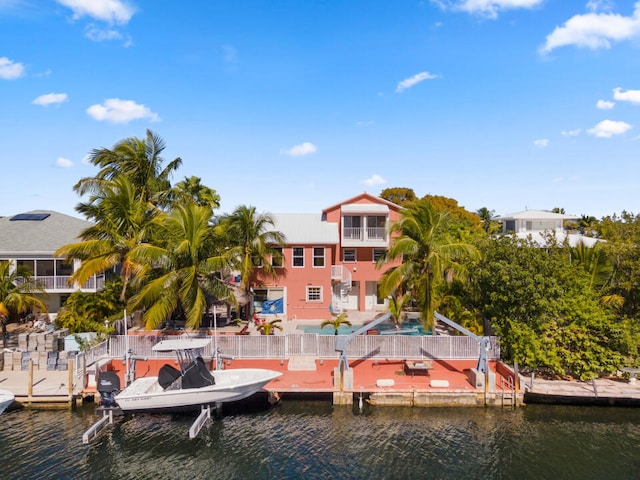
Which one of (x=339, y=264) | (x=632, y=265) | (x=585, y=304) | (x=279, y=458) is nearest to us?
(x=279, y=458)

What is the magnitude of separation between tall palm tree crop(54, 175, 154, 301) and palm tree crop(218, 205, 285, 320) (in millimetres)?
4791

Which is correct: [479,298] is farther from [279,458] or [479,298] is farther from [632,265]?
[279,458]

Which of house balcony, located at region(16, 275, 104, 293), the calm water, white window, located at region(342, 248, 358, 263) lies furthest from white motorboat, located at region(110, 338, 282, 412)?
white window, located at region(342, 248, 358, 263)

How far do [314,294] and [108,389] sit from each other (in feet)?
55.2

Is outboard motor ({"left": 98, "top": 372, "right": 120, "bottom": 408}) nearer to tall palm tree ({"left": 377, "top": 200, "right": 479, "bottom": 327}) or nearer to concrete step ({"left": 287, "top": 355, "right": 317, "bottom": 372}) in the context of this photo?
concrete step ({"left": 287, "top": 355, "right": 317, "bottom": 372})

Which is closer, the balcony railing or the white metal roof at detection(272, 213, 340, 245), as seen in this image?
the white metal roof at detection(272, 213, 340, 245)

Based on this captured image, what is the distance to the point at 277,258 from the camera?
3234 centimetres

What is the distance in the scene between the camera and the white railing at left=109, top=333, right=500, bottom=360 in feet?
72.5

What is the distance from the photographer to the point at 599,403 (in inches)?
797

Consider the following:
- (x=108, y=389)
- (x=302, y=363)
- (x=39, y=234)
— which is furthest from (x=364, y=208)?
(x=39, y=234)

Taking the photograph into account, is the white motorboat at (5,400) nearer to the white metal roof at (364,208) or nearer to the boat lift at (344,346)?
the boat lift at (344,346)

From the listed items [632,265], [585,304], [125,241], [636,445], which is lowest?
[636,445]

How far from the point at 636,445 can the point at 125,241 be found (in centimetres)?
2478

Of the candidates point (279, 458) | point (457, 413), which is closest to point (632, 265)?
point (457, 413)
